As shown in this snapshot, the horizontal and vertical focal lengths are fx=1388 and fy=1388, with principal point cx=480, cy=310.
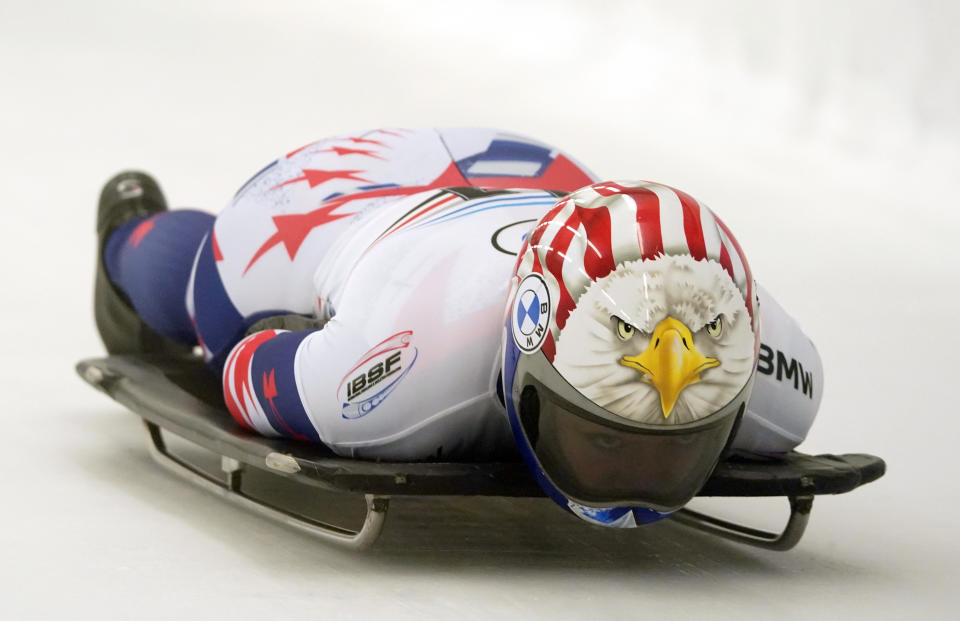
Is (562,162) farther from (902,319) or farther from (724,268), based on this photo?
(902,319)

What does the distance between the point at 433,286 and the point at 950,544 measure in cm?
174

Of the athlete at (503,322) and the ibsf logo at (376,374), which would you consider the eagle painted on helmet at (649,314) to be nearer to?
the athlete at (503,322)

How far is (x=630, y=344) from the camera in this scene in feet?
9.42

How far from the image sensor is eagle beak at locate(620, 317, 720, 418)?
2861 millimetres

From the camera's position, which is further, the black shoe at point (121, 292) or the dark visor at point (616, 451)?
the black shoe at point (121, 292)

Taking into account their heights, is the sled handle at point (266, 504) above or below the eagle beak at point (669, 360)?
below

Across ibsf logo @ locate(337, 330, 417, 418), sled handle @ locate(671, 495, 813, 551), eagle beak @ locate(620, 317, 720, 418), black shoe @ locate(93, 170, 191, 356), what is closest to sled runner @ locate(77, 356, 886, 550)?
sled handle @ locate(671, 495, 813, 551)

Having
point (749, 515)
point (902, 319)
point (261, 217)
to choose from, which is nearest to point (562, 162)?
point (261, 217)

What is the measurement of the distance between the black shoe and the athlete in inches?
23.1

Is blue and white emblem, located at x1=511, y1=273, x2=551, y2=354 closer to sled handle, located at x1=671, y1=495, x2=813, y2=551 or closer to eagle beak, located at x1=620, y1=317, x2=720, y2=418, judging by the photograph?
eagle beak, located at x1=620, y1=317, x2=720, y2=418

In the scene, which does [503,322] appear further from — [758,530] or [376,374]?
[758,530]

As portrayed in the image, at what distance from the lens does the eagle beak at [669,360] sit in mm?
2861

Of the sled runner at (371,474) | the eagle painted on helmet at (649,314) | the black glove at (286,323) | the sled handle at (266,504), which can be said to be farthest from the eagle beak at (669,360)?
the black glove at (286,323)

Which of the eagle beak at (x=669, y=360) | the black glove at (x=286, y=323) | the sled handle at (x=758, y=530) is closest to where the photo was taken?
the eagle beak at (x=669, y=360)
